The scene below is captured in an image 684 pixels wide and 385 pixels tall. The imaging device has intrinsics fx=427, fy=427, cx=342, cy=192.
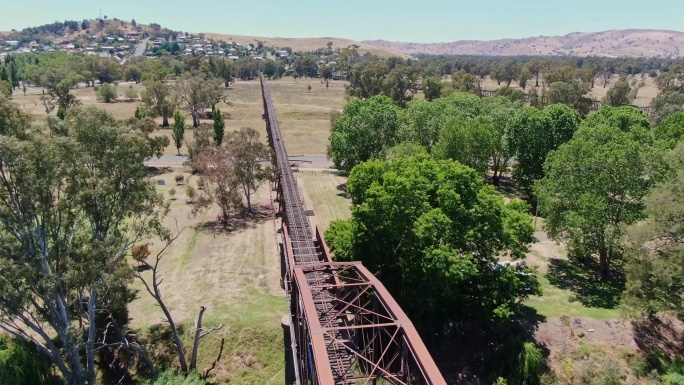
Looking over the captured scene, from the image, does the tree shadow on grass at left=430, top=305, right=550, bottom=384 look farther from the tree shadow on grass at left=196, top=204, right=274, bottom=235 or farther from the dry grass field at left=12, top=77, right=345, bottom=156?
the dry grass field at left=12, top=77, right=345, bottom=156

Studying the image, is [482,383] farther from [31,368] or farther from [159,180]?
[159,180]

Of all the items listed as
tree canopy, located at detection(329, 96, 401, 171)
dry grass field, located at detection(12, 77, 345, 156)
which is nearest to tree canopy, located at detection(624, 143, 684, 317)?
tree canopy, located at detection(329, 96, 401, 171)

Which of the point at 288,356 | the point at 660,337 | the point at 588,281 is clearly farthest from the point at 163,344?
the point at 660,337

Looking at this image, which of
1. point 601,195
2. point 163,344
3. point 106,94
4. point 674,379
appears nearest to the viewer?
point 674,379

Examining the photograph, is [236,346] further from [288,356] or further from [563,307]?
[563,307]

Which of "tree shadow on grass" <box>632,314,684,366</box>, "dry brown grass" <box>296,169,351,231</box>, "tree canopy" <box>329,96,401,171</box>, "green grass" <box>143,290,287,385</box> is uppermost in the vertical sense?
"tree canopy" <box>329,96,401,171</box>

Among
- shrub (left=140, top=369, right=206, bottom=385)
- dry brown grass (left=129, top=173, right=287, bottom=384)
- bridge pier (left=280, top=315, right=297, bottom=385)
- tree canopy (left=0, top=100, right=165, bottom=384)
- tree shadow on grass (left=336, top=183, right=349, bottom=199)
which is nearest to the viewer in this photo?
tree canopy (left=0, top=100, right=165, bottom=384)

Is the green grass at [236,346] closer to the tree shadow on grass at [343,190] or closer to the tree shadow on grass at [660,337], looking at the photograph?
the tree shadow on grass at [660,337]
